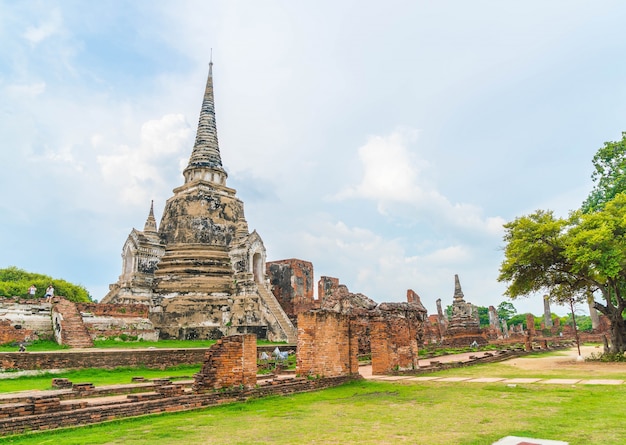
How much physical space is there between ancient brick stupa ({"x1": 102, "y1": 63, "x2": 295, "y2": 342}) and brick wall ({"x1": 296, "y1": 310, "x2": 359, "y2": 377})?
36.4 ft

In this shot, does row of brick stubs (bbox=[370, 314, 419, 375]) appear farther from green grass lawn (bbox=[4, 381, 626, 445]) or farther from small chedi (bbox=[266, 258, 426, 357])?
small chedi (bbox=[266, 258, 426, 357])

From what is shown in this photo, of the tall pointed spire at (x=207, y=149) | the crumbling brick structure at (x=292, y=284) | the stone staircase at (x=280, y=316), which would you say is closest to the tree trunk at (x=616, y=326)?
the stone staircase at (x=280, y=316)

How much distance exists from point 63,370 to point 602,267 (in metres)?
17.4

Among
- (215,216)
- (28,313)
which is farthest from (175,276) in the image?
(28,313)

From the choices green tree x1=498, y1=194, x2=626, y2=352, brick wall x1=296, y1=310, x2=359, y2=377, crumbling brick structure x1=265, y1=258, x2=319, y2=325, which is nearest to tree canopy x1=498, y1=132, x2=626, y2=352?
green tree x1=498, y1=194, x2=626, y2=352

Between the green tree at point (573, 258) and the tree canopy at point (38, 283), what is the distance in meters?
37.3

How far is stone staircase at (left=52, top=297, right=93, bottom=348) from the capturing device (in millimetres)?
17297

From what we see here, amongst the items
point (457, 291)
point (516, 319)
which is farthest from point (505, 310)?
point (457, 291)

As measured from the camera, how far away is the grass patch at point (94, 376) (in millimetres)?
11172

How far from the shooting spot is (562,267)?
18.0m

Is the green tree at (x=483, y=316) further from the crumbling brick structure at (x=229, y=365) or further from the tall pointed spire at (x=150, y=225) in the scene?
the crumbling brick structure at (x=229, y=365)

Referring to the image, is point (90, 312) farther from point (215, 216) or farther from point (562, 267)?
point (562, 267)

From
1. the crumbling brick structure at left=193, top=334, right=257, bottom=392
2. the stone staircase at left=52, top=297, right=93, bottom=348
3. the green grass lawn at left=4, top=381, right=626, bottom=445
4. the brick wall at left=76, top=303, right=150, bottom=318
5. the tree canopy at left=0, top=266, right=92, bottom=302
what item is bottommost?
the green grass lawn at left=4, top=381, right=626, bottom=445

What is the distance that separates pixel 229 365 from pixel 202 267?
1719 centimetres
